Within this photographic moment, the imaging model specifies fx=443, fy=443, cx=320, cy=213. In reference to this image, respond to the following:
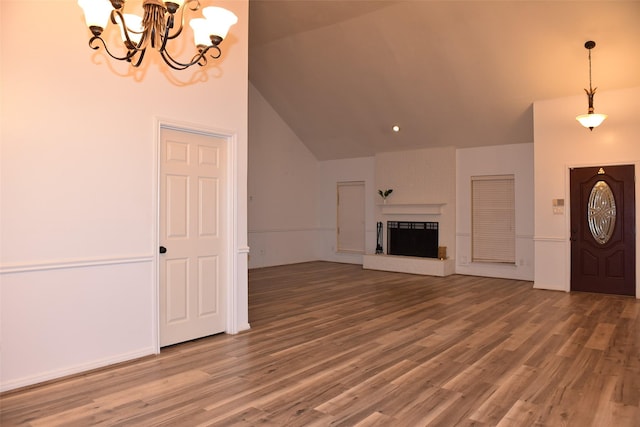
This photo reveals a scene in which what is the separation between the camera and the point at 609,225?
6.99 metres

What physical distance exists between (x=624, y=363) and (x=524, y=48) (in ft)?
15.4

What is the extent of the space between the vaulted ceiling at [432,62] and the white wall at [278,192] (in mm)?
592

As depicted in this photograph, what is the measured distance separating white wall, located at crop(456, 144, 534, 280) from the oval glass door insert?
4.24 ft

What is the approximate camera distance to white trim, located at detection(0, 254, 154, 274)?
10.6 ft

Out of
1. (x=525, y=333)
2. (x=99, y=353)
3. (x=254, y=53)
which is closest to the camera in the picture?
(x=99, y=353)

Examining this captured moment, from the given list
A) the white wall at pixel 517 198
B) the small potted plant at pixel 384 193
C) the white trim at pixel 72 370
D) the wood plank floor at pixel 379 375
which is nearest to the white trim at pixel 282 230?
the small potted plant at pixel 384 193

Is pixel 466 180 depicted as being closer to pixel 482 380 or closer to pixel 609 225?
pixel 609 225

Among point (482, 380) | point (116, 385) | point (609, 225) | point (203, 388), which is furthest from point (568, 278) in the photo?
point (116, 385)

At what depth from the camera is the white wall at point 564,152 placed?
6.75m

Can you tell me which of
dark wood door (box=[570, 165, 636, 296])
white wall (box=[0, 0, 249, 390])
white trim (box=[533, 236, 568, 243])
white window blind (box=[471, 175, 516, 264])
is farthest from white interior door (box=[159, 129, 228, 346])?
white window blind (box=[471, 175, 516, 264])

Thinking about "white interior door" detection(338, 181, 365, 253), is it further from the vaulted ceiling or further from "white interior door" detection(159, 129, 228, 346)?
"white interior door" detection(159, 129, 228, 346)

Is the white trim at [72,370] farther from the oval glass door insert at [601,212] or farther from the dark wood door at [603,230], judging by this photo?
the oval glass door insert at [601,212]

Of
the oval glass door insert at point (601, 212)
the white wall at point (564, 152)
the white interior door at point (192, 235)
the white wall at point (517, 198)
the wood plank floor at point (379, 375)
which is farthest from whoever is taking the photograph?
the white wall at point (517, 198)

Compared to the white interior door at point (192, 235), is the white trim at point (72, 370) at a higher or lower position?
lower
